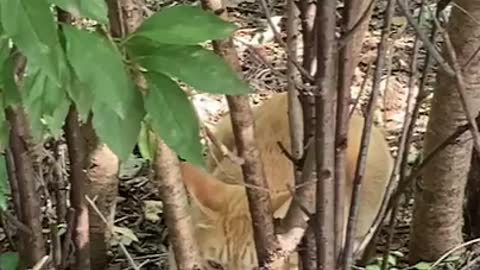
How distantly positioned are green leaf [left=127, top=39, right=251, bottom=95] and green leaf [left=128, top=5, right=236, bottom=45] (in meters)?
0.02

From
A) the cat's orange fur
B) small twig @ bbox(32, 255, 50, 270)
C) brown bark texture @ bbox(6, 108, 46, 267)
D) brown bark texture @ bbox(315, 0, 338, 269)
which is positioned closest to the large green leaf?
brown bark texture @ bbox(6, 108, 46, 267)

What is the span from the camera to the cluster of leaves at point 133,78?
3.47ft

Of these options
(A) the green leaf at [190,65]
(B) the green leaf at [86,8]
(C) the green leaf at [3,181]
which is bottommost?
(C) the green leaf at [3,181]

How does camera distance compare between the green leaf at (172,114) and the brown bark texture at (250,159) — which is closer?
the green leaf at (172,114)

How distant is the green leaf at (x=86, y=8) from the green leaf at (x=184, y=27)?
0.11 m

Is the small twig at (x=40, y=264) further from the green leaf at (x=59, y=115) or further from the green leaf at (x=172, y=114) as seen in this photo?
the green leaf at (x=172, y=114)

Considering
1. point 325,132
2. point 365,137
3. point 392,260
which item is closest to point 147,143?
point 325,132

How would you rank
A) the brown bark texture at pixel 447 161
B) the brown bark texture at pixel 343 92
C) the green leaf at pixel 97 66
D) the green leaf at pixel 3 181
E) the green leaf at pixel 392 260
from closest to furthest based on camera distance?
the green leaf at pixel 97 66, the brown bark texture at pixel 343 92, the green leaf at pixel 3 181, the brown bark texture at pixel 447 161, the green leaf at pixel 392 260

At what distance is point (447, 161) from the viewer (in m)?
2.66

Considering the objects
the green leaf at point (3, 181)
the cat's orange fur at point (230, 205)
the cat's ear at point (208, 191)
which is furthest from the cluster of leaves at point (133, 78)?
the cat's ear at point (208, 191)

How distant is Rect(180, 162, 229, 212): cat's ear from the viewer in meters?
2.48

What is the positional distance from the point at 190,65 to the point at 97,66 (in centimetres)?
13

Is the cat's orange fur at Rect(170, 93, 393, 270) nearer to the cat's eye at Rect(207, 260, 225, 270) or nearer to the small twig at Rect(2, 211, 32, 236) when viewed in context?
the cat's eye at Rect(207, 260, 225, 270)

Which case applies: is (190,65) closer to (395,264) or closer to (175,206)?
(175,206)
